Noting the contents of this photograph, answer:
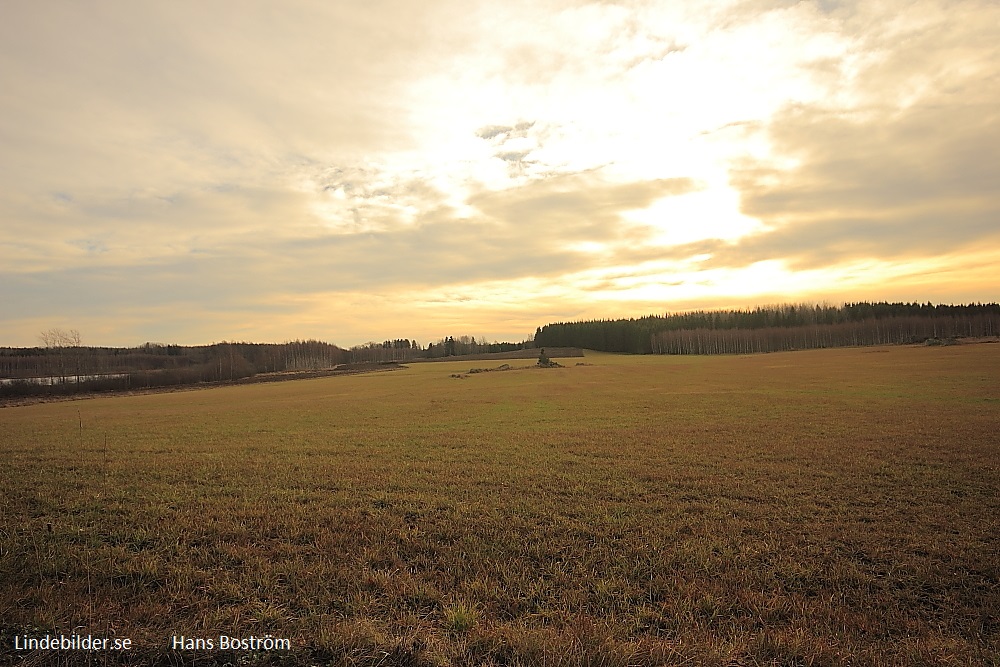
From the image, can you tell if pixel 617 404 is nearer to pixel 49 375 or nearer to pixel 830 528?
pixel 830 528

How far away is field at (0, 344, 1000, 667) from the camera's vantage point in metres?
6.16

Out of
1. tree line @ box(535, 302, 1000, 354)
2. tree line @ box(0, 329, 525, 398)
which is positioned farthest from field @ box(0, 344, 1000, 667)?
tree line @ box(535, 302, 1000, 354)

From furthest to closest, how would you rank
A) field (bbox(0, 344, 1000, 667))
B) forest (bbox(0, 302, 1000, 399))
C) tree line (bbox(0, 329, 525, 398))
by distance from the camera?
forest (bbox(0, 302, 1000, 399)), tree line (bbox(0, 329, 525, 398)), field (bbox(0, 344, 1000, 667))

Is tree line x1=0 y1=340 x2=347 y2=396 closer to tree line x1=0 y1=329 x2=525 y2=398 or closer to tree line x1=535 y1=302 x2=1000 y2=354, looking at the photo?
tree line x1=0 y1=329 x2=525 y2=398

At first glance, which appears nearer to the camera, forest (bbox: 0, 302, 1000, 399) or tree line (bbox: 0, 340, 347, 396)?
tree line (bbox: 0, 340, 347, 396)

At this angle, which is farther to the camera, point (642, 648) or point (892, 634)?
point (892, 634)

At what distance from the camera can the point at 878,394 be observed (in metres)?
35.6

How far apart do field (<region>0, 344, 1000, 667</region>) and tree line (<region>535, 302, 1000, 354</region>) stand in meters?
162

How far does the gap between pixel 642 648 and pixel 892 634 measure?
350cm

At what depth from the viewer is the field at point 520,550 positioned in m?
6.16

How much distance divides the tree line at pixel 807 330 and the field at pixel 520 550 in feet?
530

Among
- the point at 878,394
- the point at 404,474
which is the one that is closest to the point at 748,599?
the point at 404,474

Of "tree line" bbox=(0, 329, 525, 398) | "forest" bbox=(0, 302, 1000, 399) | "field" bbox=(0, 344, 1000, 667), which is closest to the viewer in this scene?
"field" bbox=(0, 344, 1000, 667)

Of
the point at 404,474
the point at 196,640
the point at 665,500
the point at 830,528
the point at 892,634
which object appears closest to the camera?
the point at 196,640
